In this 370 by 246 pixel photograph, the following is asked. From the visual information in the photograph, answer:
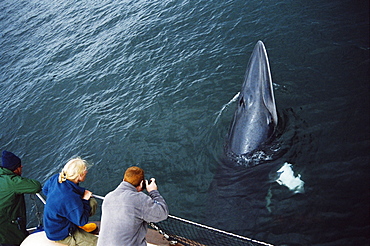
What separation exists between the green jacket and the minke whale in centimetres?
556

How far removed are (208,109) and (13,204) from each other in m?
7.42

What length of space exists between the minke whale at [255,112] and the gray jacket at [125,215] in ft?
16.1

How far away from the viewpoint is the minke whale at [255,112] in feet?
30.8

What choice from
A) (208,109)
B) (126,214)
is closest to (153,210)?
(126,214)

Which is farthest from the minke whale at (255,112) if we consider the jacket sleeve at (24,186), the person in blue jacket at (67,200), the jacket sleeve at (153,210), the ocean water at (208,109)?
the jacket sleeve at (24,186)

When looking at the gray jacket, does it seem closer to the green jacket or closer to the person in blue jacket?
the person in blue jacket

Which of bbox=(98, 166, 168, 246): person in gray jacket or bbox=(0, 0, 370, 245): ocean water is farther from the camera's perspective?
bbox=(0, 0, 370, 245): ocean water

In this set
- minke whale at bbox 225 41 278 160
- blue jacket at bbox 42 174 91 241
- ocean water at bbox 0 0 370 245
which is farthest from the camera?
minke whale at bbox 225 41 278 160

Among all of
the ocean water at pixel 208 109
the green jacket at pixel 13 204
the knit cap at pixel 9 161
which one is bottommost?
the ocean water at pixel 208 109

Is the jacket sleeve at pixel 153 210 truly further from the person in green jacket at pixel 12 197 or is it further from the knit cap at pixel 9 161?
the knit cap at pixel 9 161

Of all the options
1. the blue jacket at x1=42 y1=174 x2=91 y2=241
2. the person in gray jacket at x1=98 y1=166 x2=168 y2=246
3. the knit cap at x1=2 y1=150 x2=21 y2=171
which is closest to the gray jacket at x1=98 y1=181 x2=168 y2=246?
the person in gray jacket at x1=98 y1=166 x2=168 y2=246

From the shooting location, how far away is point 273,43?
539 inches

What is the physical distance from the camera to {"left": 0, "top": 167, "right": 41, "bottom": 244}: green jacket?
278 inches

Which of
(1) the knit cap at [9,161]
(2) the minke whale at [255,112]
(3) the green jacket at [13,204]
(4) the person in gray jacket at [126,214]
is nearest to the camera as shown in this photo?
(4) the person in gray jacket at [126,214]
